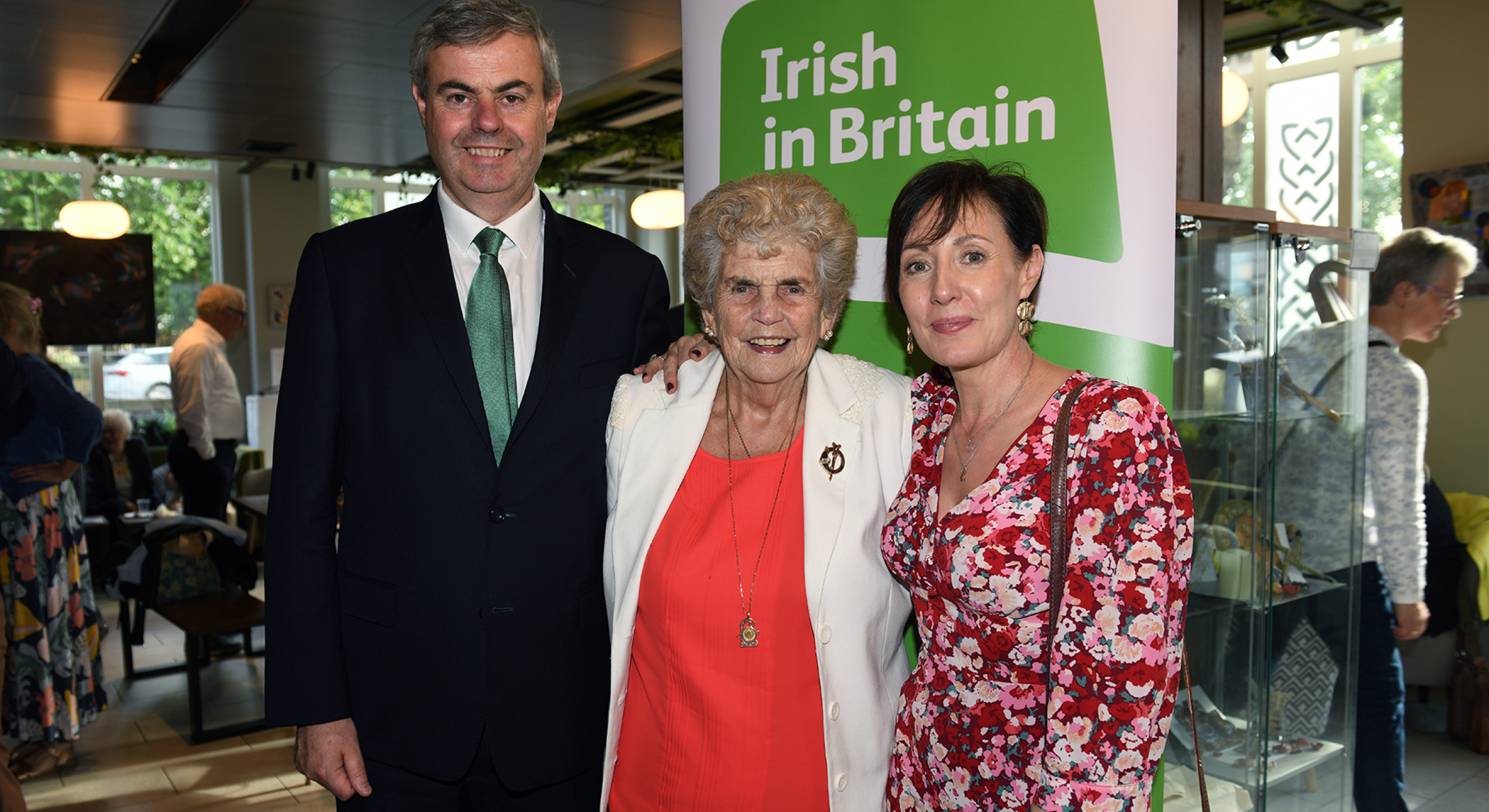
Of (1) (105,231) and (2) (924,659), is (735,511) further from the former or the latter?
(1) (105,231)

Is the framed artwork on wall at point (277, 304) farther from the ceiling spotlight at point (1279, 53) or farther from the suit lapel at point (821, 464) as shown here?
the suit lapel at point (821, 464)

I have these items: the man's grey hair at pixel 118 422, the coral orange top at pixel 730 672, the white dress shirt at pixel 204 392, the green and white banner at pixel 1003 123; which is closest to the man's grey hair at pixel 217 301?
the white dress shirt at pixel 204 392

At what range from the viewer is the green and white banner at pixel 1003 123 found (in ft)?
5.99

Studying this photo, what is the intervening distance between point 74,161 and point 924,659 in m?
13.3

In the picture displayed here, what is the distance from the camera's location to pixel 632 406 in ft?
5.94

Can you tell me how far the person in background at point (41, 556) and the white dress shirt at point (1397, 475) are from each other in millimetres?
4888

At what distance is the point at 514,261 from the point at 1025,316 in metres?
0.91

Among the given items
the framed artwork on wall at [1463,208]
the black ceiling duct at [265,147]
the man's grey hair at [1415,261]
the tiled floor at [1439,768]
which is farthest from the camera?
the black ceiling duct at [265,147]

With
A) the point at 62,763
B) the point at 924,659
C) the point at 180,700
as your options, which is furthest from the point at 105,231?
the point at 924,659

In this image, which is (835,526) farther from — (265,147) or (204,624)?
(265,147)

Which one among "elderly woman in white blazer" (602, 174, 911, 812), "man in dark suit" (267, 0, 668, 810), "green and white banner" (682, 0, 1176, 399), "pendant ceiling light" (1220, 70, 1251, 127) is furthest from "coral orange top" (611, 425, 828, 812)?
"pendant ceiling light" (1220, 70, 1251, 127)

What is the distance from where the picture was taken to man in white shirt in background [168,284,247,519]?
7.03m

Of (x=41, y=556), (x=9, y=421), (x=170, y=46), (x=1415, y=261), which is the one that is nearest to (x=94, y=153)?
(x=170, y=46)

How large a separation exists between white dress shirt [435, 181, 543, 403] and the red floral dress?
2.49 ft
